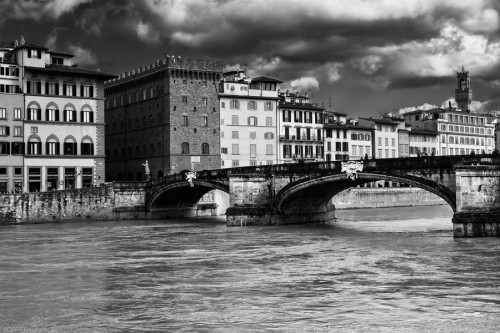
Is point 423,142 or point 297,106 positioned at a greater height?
point 297,106

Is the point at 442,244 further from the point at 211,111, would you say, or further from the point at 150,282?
the point at 211,111

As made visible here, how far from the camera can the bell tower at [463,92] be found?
146 m

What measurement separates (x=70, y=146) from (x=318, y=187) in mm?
27550

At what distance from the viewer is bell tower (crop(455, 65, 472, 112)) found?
145500mm

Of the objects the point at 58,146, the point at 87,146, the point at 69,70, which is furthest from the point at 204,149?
the point at 69,70

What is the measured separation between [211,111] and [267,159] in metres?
8.72

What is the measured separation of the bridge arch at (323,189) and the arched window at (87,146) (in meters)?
23.9

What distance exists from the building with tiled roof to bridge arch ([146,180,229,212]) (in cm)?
776

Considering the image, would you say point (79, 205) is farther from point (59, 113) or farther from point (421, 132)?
point (421, 132)

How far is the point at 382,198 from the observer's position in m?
90.4

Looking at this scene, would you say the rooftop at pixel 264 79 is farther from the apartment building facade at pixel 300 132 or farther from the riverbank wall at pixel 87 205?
the riverbank wall at pixel 87 205

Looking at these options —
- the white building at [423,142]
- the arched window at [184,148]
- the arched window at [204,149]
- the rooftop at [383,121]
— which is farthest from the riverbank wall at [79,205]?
the white building at [423,142]

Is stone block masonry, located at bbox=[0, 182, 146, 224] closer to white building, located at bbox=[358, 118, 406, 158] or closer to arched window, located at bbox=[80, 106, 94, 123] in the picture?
arched window, located at bbox=[80, 106, 94, 123]

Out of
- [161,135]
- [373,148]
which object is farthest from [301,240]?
[373,148]
